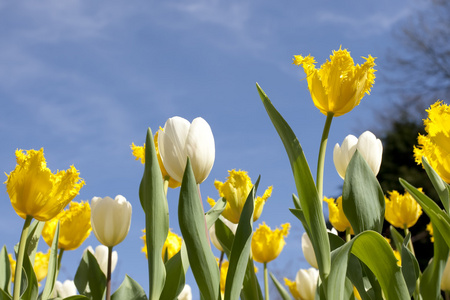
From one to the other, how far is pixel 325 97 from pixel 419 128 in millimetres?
9092

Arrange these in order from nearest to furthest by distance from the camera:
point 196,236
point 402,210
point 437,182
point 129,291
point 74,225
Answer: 1. point 196,236
2. point 437,182
3. point 129,291
4. point 74,225
5. point 402,210

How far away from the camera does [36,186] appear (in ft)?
4.09

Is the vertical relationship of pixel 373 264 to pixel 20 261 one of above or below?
below

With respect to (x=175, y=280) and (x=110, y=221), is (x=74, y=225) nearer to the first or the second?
(x=110, y=221)

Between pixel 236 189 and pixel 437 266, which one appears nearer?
pixel 437 266

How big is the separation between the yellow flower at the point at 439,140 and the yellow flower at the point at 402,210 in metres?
0.74

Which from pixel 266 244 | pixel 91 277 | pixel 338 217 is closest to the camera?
pixel 91 277

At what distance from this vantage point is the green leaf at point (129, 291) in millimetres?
1449

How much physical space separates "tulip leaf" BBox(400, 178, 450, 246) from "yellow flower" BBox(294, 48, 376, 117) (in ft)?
0.80

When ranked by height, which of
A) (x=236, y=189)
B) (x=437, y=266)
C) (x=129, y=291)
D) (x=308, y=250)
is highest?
(x=236, y=189)

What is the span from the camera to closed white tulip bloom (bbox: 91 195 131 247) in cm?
149

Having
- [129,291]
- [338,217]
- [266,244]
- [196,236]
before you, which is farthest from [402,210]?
[196,236]

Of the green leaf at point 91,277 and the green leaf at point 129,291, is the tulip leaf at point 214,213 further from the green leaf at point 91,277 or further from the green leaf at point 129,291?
the green leaf at point 91,277

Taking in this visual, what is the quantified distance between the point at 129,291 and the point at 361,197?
68 centimetres
